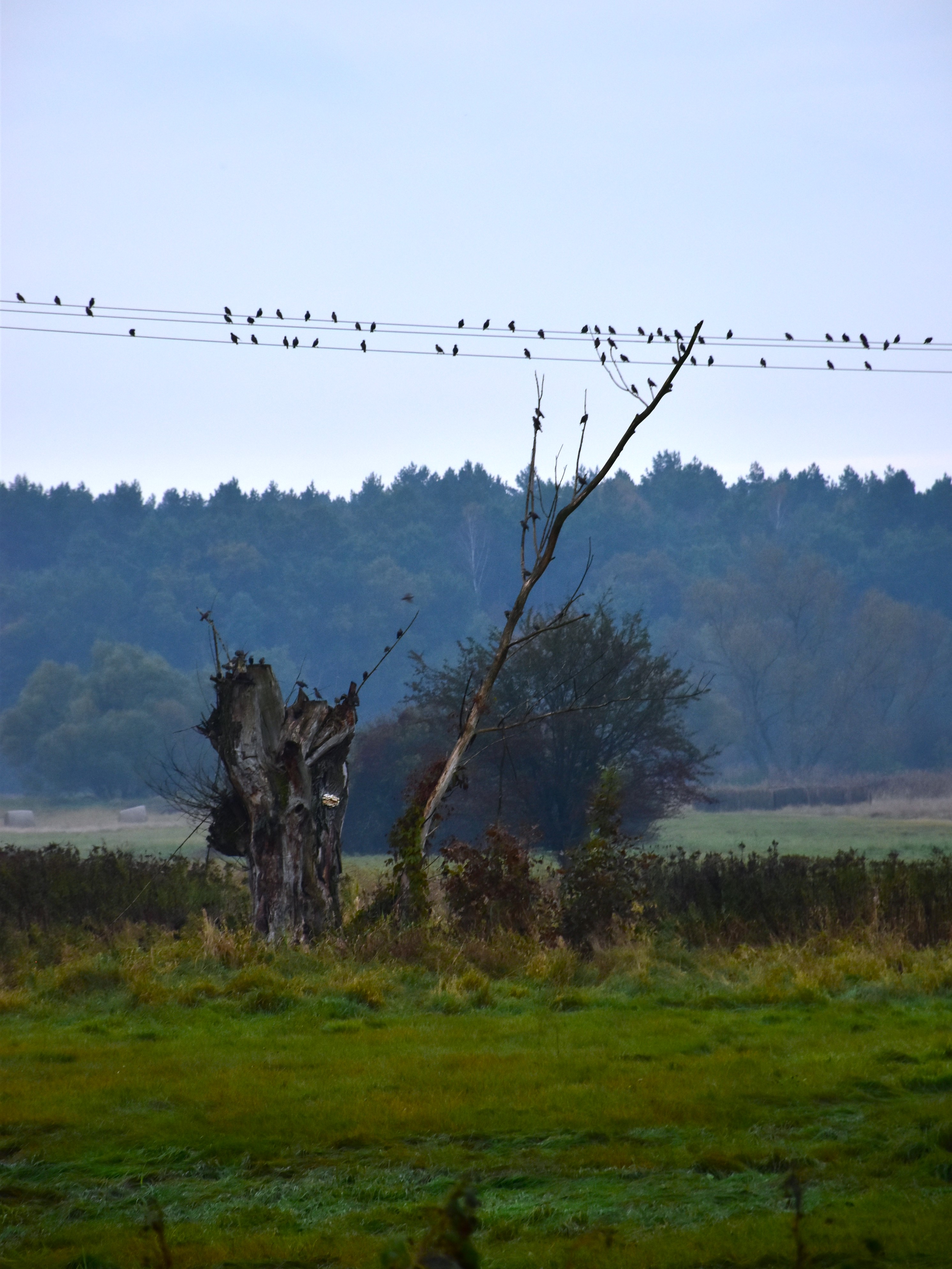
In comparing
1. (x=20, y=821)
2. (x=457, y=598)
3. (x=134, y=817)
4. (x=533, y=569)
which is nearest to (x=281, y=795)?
(x=533, y=569)

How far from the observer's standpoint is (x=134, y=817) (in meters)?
54.8

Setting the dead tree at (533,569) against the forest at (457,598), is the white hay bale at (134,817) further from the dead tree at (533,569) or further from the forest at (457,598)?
the dead tree at (533,569)

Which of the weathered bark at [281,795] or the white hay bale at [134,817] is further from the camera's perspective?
the white hay bale at [134,817]

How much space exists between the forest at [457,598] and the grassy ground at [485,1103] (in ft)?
172

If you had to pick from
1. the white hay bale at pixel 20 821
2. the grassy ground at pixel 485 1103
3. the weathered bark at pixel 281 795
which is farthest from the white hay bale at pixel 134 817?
the grassy ground at pixel 485 1103

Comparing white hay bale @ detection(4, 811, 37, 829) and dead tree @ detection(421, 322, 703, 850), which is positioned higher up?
dead tree @ detection(421, 322, 703, 850)

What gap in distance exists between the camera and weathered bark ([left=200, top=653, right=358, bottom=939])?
14773mm

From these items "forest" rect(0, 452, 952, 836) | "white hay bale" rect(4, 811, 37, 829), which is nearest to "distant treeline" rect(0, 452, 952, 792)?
"forest" rect(0, 452, 952, 836)

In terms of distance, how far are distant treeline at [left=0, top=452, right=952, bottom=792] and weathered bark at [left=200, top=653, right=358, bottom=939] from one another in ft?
183

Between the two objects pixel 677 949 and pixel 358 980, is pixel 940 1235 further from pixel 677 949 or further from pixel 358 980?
pixel 677 949

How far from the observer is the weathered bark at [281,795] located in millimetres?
14773

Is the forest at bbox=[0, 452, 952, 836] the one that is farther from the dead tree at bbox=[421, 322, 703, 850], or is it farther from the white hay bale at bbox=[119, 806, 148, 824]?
the dead tree at bbox=[421, 322, 703, 850]

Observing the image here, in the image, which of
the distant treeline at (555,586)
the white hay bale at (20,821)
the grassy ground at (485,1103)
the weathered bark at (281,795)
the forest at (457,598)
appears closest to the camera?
the grassy ground at (485,1103)

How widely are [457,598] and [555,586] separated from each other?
7.83 meters
